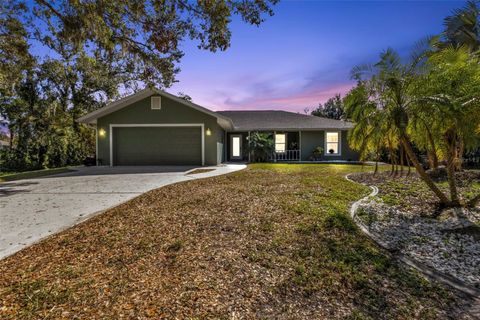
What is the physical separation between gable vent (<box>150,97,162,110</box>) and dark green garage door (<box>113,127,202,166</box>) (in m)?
1.22

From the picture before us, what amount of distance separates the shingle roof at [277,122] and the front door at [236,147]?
99 cm

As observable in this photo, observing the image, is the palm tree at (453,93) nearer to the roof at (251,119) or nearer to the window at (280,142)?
the roof at (251,119)

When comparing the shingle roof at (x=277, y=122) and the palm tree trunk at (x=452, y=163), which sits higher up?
the shingle roof at (x=277, y=122)

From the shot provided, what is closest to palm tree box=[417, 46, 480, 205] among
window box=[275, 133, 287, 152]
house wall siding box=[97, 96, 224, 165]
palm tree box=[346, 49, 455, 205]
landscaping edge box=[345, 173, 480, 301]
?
palm tree box=[346, 49, 455, 205]

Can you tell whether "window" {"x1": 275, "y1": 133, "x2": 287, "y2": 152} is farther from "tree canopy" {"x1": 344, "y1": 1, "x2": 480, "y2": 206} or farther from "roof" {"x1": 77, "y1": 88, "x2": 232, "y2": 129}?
"tree canopy" {"x1": 344, "y1": 1, "x2": 480, "y2": 206}

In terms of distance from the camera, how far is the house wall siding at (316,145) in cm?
1925

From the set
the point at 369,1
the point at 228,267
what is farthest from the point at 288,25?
the point at 228,267

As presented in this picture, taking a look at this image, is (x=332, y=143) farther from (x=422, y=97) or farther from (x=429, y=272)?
(x=429, y=272)

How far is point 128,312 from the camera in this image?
2217mm

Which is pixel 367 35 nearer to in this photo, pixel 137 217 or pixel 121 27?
pixel 121 27

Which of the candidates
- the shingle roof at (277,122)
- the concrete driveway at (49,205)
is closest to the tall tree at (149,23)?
the concrete driveway at (49,205)

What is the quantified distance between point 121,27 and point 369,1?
8.13m

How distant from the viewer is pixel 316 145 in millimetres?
19562

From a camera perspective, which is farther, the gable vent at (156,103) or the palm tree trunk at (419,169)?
the gable vent at (156,103)
